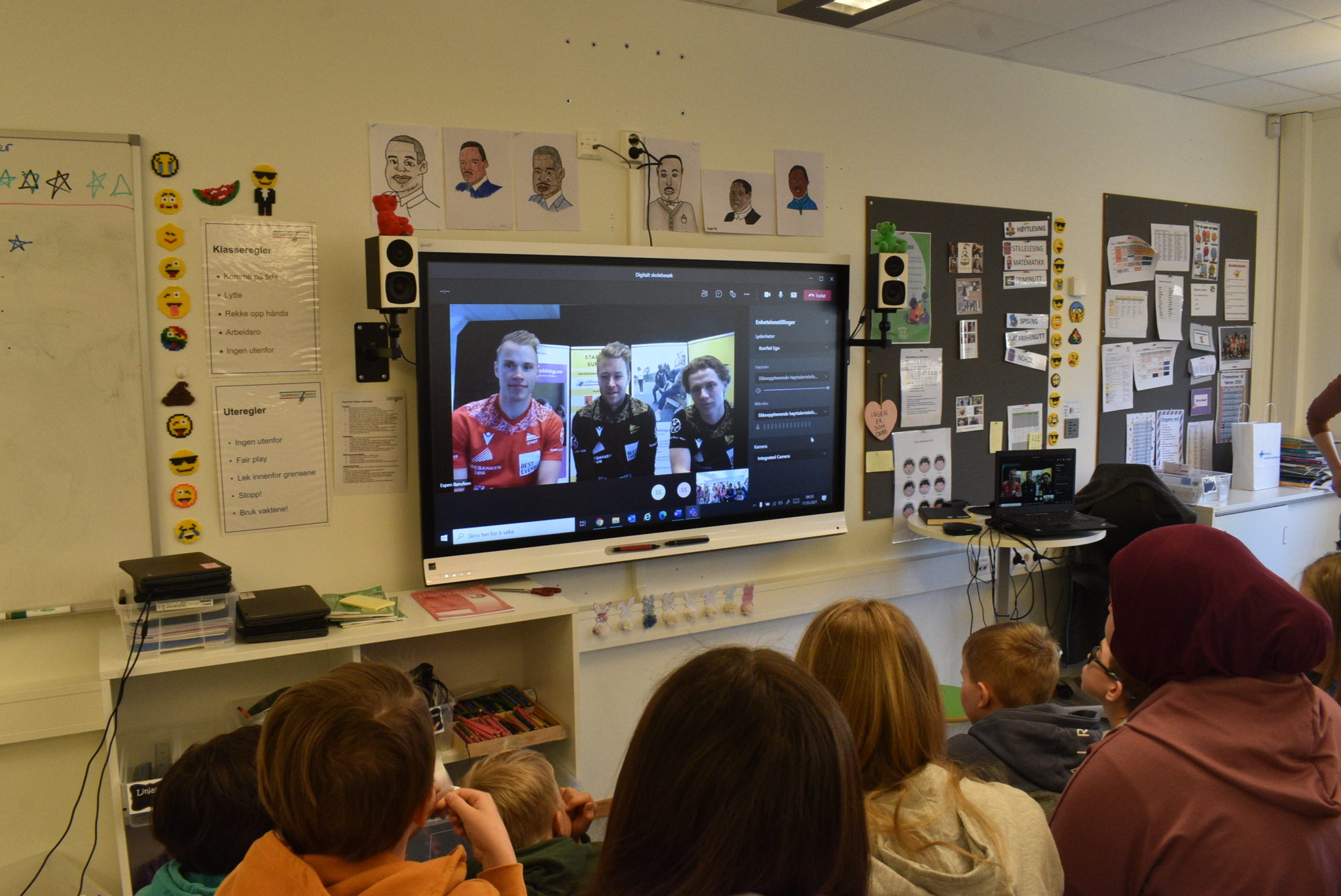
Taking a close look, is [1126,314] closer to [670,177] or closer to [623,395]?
[670,177]

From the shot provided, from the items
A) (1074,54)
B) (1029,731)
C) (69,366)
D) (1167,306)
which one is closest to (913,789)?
(1029,731)

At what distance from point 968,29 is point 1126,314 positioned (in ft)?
5.50

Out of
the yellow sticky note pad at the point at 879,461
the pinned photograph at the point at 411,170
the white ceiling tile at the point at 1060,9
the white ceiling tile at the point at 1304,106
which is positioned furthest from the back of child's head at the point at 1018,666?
the white ceiling tile at the point at 1304,106

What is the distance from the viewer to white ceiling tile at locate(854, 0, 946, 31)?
3.34 meters

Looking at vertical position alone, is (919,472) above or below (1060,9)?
below

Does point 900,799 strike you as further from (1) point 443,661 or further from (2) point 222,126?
(2) point 222,126

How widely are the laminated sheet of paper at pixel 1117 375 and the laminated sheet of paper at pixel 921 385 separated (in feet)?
3.50

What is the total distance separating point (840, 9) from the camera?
3047 mm

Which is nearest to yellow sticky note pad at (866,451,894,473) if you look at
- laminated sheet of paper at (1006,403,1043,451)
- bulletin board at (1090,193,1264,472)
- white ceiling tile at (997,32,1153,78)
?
laminated sheet of paper at (1006,403,1043,451)

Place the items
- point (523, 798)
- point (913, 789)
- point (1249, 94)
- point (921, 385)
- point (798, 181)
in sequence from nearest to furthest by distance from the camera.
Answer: point (913, 789) → point (523, 798) → point (798, 181) → point (921, 385) → point (1249, 94)

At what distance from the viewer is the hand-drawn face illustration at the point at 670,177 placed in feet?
10.6

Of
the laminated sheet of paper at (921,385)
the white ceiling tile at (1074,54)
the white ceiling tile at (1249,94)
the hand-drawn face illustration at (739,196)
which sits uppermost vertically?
the white ceiling tile at (1249,94)

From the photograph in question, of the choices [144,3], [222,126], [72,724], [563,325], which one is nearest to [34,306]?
[222,126]

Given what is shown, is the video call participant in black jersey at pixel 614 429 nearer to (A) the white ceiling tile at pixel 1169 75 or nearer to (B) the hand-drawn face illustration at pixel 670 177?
(B) the hand-drawn face illustration at pixel 670 177
